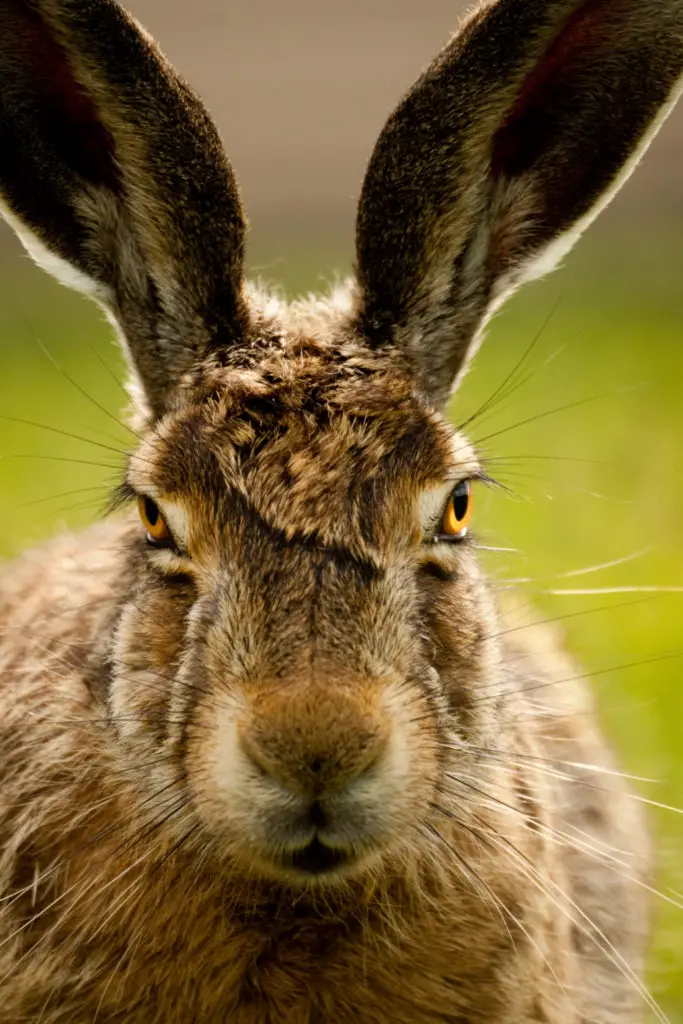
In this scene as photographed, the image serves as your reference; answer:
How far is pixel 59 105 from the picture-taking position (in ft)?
9.86

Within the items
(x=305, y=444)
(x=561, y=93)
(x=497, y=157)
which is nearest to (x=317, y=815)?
(x=305, y=444)

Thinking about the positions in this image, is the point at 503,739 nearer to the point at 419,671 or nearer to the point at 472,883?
the point at 472,883

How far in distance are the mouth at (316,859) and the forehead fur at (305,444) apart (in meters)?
0.48

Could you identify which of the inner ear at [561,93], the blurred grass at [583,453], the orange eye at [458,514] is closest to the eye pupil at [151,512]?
the blurred grass at [583,453]

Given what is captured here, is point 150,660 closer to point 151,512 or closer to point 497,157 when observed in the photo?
point 151,512

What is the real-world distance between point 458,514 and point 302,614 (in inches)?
18.8

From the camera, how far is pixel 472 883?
289 cm

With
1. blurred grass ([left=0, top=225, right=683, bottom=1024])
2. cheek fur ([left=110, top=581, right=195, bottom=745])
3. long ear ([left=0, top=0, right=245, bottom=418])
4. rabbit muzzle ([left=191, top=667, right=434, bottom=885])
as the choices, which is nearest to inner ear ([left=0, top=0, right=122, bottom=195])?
long ear ([left=0, top=0, right=245, bottom=418])

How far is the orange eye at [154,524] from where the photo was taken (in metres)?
2.73

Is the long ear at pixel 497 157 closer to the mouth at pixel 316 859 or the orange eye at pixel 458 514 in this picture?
the orange eye at pixel 458 514

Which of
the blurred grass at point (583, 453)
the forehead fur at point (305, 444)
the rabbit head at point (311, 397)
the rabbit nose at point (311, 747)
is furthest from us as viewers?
the blurred grass at point (583, 453)

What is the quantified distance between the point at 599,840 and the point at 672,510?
2.88 m

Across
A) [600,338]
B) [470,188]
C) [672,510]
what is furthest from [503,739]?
[600,338]

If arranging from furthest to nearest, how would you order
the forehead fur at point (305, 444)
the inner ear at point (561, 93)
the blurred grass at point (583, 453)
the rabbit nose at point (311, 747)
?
the blurred grass at point (583, 453) → the inner ear at point (561, 93) → the forehead fur at point (305, 444) → the rabbit nose at point (311, 747)
